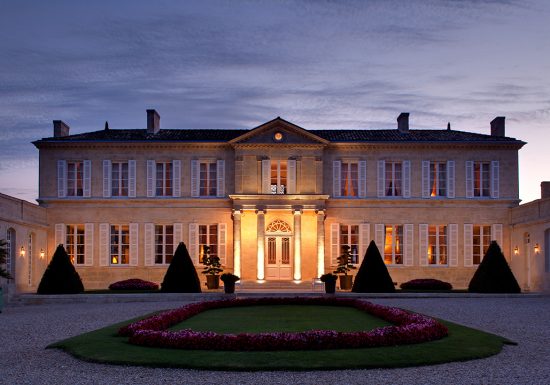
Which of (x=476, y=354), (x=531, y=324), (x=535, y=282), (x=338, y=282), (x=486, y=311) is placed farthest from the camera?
(x=338, y=282)

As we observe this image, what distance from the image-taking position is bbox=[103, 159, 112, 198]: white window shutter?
36438mm

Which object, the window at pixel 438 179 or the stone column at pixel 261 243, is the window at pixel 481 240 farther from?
the stone column at pixel 261 243

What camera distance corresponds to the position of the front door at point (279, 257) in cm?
3588

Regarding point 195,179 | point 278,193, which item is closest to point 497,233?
point 278,193

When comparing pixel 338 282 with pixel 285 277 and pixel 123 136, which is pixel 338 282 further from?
pixel 123 136

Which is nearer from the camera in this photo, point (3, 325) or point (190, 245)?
point (3, 325)

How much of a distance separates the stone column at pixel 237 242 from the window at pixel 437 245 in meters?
Answer: 9.60

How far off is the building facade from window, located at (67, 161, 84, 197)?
0.05m

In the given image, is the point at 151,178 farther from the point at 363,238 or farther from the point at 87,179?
the point at 363,238

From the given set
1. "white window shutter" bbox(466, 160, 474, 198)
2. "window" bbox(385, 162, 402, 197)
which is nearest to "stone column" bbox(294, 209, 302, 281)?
"window" bbox(385, 162, 402, 197)

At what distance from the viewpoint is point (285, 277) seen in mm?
35844

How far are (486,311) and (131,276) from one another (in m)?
19.5

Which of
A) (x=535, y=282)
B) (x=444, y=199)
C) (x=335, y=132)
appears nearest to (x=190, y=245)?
(x=335, y=132)

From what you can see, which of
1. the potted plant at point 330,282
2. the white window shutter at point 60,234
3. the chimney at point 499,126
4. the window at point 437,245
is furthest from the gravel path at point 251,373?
the chimney at point 499,126
